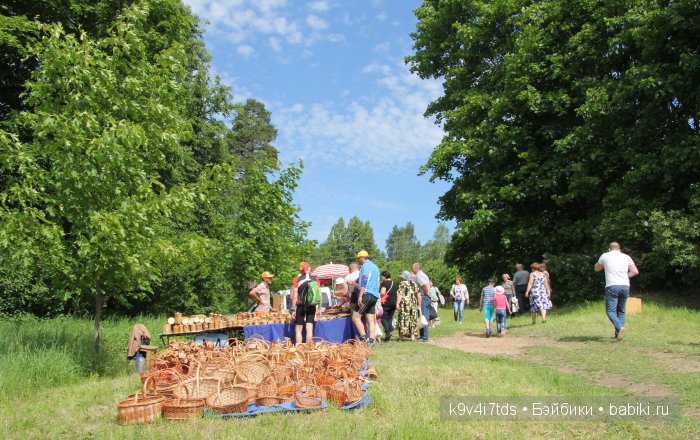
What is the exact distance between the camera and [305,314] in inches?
410

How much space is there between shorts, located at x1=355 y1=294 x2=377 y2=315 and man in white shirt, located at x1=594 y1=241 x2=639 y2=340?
4295mm

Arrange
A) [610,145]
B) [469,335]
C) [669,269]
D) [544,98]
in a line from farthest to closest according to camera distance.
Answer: [544,98], [610,145], [669,269], [469,335]

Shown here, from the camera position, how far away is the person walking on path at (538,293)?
14.7 metres

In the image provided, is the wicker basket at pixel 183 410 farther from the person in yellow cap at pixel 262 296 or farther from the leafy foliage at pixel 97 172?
the person in yellow cap at pixel 262 296

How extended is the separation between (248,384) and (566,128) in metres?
19.2

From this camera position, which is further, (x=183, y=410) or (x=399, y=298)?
(x=399, y=298)

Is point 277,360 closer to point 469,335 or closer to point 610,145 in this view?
point 469,335

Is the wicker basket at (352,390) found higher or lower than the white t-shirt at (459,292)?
lower

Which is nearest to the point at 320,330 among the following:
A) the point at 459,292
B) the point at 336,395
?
the point at 336,395

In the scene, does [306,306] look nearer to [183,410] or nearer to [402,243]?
[183,410]

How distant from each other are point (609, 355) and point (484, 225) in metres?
13.1

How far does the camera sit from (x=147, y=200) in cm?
949

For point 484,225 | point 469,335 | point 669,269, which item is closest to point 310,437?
point 469,335

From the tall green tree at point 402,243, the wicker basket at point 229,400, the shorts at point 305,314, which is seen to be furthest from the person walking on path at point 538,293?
the tall green tree at point 402,243
